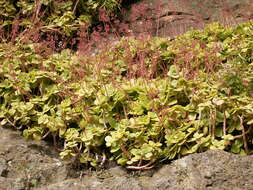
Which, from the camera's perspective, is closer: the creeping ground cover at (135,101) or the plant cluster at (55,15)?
the creeping ground cover at (135,101)

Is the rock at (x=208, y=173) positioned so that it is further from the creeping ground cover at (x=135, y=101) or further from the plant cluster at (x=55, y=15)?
the plant cluster at (x=55, y=15)

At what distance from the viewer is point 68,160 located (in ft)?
11.3

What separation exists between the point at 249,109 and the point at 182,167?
720 millimetres

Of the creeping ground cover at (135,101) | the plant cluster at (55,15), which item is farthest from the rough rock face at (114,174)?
the plant cluster at (55,15)

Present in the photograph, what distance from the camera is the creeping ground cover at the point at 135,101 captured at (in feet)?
10.4

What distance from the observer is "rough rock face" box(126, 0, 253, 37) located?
21.1ft

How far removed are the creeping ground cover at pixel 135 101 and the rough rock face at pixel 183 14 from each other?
1.66m

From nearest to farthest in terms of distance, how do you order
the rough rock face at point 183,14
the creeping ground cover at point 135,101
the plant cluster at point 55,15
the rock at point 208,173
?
the rock at point 208,173, the creeping ground cover at point 135,101, the plant cluster at point 55,15, the rough rock face at point 183,14

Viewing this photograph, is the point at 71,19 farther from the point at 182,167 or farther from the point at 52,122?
the point at 182,167

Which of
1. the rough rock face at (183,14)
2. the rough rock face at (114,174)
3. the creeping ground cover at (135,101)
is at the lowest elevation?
the rough rock face at (114,174)

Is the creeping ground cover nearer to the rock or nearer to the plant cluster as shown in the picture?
the rock

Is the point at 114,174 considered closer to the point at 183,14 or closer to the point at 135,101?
the point at 135,101

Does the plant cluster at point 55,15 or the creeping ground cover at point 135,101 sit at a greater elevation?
the plant cluster at point 55,15

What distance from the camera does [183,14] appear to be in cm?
679
